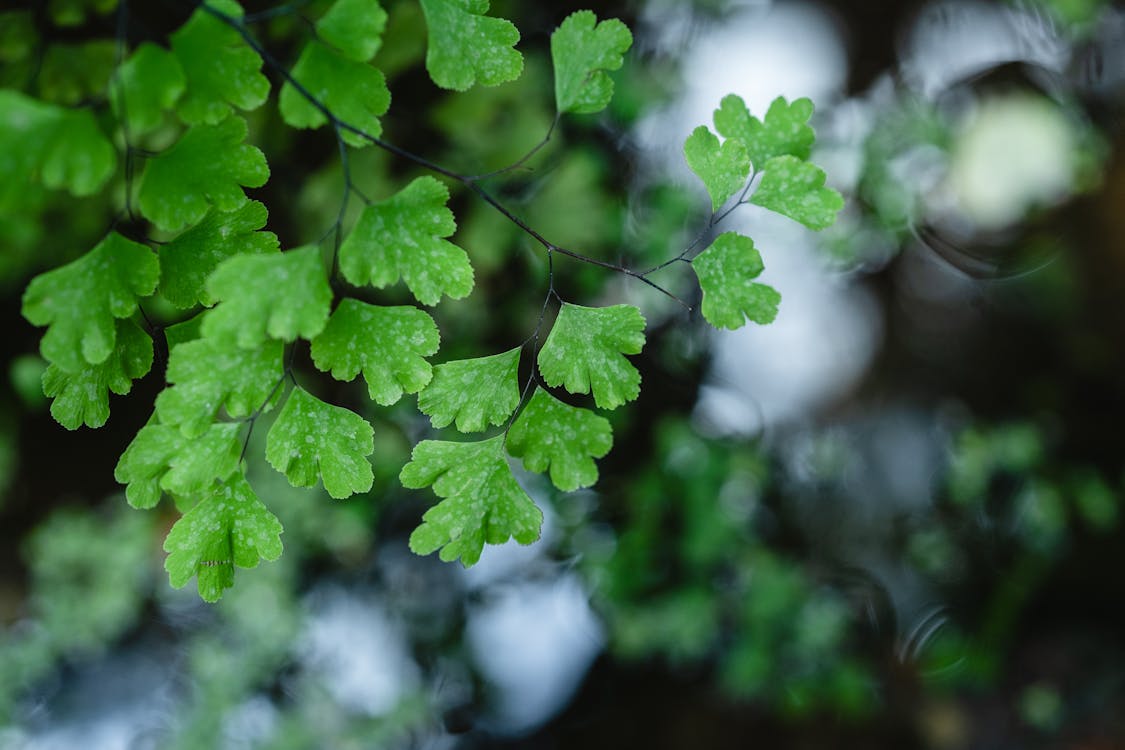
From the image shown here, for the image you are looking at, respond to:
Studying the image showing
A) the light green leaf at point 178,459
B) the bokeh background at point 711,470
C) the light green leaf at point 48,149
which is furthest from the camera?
the bokeh background at point 711,470

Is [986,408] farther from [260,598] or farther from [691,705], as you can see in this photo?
[260,598]

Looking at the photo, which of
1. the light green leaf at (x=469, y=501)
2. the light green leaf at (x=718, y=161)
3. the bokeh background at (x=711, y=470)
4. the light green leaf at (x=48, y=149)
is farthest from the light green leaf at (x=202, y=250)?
the bokeh background at (x=711, y=470)

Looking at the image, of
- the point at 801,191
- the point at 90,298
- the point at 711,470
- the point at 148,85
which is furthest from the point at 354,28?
the point at 711,470

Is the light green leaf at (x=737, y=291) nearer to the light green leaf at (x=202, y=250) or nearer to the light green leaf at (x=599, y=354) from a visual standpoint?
the light green leaf at (x=599, y=354)

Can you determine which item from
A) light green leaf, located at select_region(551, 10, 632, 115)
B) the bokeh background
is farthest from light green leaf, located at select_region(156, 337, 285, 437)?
the bokeh background

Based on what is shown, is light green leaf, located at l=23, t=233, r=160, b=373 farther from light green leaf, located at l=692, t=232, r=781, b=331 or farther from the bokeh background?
the bokeh background

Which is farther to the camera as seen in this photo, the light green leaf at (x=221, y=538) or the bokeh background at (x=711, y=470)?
the bokeh background at (x=711, y=470)
